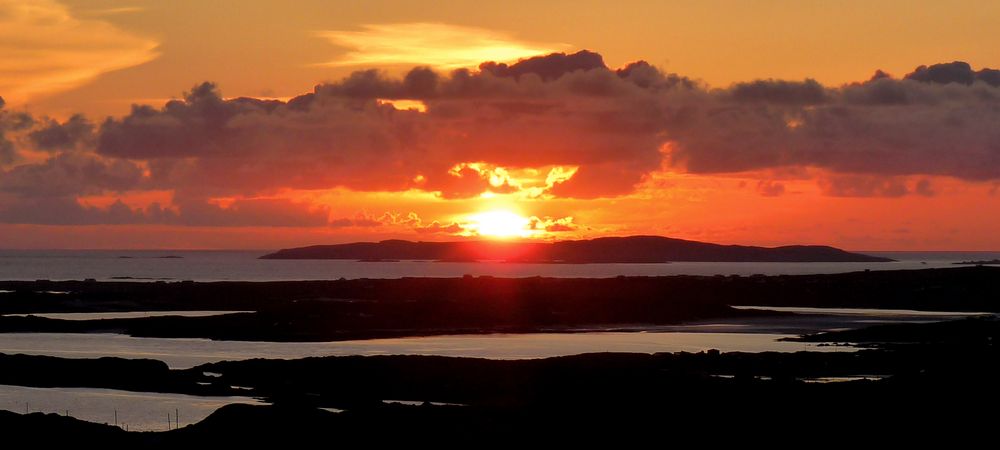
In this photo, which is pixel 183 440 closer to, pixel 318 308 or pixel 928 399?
pixel 928 399

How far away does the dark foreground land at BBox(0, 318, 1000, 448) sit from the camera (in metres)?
34.2

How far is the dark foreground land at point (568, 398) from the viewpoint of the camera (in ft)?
112

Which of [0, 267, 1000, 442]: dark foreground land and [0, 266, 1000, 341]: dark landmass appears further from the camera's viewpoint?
[0, 266, 1000, 341]: dark landmass

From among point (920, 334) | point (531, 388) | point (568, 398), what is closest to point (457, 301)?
point (920, 334)

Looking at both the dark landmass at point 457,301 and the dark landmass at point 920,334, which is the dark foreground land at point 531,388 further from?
the dark landmass at point 457,301

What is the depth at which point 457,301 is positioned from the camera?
106188 mm

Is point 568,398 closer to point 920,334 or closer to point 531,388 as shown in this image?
point 531,388

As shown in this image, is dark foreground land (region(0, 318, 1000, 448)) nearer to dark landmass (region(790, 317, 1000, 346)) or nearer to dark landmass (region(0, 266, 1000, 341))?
dark landmass (region(790, 317, 1000, 346))

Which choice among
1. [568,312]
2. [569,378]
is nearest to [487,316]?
[568,312]

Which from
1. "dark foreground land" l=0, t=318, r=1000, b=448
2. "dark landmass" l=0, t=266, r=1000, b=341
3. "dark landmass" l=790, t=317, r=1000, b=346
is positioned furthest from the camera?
"dark landmass" l=0, t=266, r=1000, b=341

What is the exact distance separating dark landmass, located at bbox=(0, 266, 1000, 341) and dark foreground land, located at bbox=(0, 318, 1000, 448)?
25.1 meters

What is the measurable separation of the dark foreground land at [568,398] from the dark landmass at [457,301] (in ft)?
82.3

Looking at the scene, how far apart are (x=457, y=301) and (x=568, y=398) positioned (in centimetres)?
6302

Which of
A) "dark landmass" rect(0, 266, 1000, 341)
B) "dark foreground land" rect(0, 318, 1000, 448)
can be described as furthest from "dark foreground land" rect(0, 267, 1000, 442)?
"dark landmass" rect(0, 266, 1000, 341)
